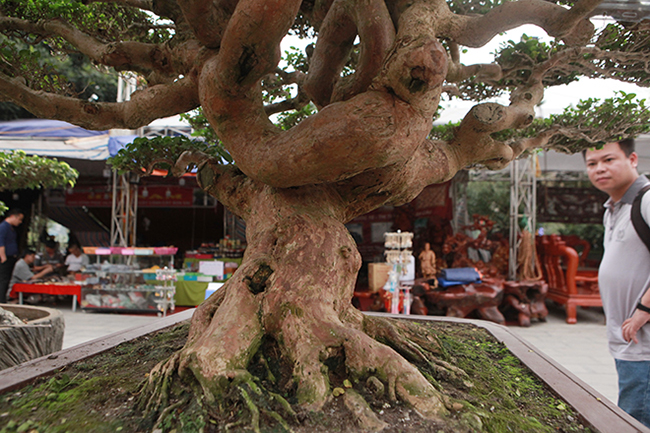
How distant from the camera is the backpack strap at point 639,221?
1.94m

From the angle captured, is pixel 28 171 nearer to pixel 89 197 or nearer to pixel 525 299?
pixel 89 197

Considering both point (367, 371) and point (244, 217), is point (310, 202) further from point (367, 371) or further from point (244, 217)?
point (367, 371)

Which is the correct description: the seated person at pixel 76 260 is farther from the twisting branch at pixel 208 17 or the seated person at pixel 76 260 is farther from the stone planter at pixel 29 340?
the twisting branch at pixel 208 17

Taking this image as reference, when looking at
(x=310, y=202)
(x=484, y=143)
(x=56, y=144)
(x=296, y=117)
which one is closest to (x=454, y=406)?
(x=310, y=202)

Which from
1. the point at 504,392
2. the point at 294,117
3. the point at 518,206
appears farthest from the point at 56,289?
the point at 518,206

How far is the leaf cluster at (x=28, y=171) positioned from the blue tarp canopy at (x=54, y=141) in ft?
9.47

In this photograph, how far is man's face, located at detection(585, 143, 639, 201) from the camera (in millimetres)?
2121

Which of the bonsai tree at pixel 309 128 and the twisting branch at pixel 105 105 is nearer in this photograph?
the bonsai tree at pixel 309 128

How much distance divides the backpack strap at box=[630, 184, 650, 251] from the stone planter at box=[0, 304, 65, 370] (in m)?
3.70

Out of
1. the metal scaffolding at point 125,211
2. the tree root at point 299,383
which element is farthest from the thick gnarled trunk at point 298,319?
the metal scaffolding at point 125,211

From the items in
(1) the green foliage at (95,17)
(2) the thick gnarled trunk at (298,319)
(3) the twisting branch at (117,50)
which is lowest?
(2) the thick gnarled trunk at (298,319)

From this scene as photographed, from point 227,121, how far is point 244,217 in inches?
31.3

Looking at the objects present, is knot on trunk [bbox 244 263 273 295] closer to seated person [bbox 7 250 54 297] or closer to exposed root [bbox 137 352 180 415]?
exposed root [bbox 137 352 180 415]

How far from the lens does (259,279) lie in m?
1.96
